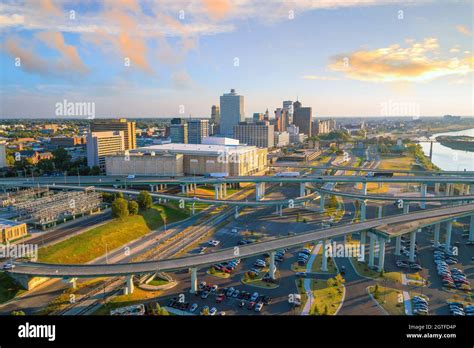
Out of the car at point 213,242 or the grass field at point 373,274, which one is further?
the car at point 213,242

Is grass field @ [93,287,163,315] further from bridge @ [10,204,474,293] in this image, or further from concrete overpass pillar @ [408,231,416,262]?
concrete overpass pillar @ [408,231,416,262]

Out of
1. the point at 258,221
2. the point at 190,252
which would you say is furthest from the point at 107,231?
the point at 258,221

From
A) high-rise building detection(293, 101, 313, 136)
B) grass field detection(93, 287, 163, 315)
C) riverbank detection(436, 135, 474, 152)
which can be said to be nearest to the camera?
grass field detection(93, 287, 163, 315)

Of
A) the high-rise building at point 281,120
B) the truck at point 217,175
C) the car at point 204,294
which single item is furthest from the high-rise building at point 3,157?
the high-rise building at point 281,120

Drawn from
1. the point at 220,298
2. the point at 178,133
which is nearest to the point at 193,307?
the point at 220,298

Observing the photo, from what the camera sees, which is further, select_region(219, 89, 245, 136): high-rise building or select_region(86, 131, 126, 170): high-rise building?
select_region(219, 89, 245, 136): high-rise building

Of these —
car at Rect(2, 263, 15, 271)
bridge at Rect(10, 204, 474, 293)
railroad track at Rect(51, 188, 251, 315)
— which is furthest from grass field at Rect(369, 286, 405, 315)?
car at Rect(2, 263, 15, 271)

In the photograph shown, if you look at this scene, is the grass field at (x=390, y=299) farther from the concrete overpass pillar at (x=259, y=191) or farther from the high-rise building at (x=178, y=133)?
the high-rise building at (x=178, y=133)
